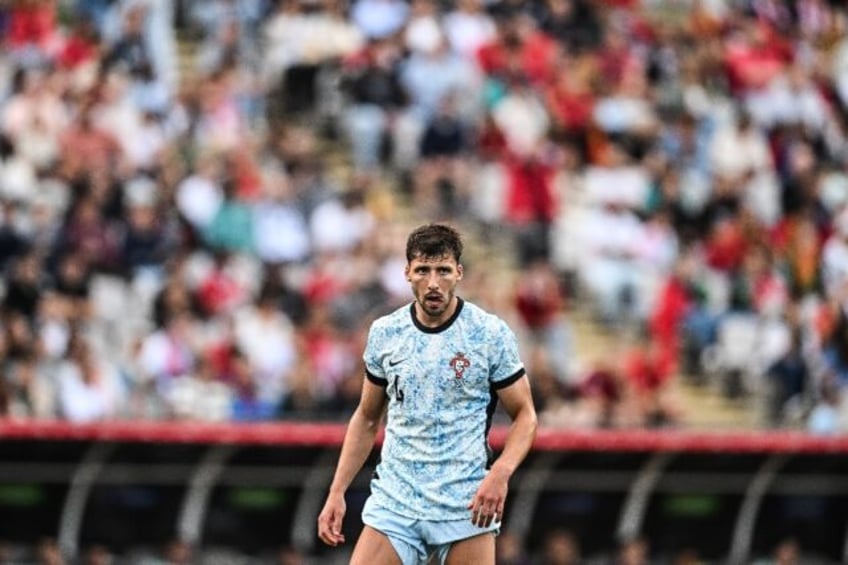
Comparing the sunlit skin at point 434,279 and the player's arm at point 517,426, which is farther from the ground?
the sunlit skin at point 434,279

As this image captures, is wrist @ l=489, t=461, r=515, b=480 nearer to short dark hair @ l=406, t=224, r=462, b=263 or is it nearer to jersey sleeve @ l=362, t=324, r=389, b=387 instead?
jersey sleeve @ l=362, t=324, r=389, b=387

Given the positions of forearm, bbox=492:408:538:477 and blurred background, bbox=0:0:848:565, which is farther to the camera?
blurred background, bbox=0:0:848:565

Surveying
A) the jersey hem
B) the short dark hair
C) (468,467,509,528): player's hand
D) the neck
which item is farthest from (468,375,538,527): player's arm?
the short dark hair

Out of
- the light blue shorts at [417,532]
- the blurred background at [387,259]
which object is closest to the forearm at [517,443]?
the light blue shorts at [417,532]

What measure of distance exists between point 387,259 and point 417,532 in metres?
9.48

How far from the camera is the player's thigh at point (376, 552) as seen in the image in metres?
9.66

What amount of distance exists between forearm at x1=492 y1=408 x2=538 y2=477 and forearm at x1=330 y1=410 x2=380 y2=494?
62 cm

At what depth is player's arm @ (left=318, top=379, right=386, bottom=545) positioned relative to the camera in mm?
9688

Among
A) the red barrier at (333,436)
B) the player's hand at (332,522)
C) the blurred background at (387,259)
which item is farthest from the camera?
the blurred background at (387,259)

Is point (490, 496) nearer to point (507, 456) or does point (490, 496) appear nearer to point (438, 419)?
point (507, 456)

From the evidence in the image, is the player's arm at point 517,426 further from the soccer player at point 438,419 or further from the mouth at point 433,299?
the mouth at point 433,299

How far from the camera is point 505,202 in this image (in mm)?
20625

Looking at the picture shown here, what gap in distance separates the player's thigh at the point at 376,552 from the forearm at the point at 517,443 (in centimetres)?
57

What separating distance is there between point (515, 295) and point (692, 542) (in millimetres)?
2429
